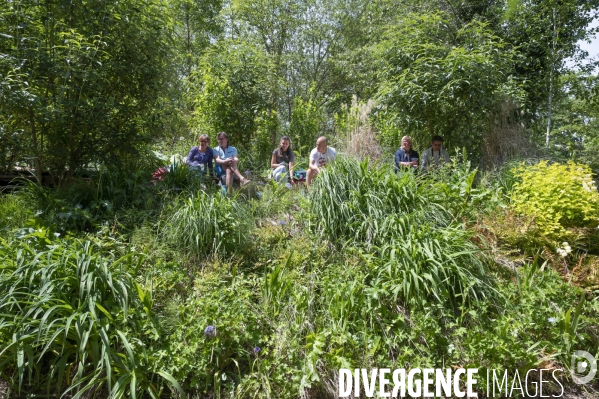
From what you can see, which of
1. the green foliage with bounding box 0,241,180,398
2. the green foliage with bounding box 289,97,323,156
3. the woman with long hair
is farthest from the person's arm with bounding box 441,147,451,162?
the green foliage with bounding box 0,241,180,398

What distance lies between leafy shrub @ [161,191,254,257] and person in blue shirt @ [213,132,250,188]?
1440 millimetres

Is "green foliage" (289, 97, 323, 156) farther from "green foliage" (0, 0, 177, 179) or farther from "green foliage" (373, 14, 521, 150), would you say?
"green foliage" (0, 0, 177, 179)

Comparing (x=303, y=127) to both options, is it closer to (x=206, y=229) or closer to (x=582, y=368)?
(x=206, y=229)

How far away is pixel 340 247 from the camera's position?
346 centimetres

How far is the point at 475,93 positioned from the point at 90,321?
5240 millimetres

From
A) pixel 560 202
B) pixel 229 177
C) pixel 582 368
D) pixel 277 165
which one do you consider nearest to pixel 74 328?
pixel 229 177

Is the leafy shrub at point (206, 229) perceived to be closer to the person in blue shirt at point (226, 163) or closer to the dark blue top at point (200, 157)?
the person in blue shirt at point (226, 163)

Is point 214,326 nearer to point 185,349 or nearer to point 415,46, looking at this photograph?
point 185,349

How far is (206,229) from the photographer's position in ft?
11.1

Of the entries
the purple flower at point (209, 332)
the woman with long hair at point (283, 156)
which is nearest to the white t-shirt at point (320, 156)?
the woman with long hair at point (283, 156)

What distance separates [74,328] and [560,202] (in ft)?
12.8

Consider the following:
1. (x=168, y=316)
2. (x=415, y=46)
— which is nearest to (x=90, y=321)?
(x=168, y=316)

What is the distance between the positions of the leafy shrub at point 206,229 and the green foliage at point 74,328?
2.46 ft

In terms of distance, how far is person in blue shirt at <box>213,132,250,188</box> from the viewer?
206 inches
